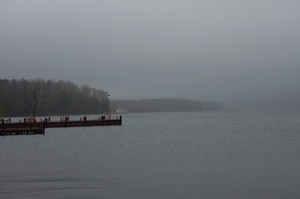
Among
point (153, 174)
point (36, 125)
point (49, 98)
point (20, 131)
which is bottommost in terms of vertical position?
point (153, 174)

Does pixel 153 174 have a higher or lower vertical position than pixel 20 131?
lower

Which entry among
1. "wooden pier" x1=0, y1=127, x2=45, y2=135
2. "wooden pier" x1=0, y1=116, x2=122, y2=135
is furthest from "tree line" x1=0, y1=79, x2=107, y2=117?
"wooden pier" x1=0, y1=127, x2=45, y2=135

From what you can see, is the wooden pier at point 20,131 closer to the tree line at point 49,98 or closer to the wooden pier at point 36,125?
the wooden pier at point 36,125

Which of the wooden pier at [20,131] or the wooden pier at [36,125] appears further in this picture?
the wooden pier at [36,125]

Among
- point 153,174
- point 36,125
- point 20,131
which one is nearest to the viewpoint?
point 153,174

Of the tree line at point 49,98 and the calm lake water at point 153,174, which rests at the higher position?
the tree line at point 49,98

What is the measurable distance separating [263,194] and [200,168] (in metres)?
6.84

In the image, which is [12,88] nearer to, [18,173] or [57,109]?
[57,109]

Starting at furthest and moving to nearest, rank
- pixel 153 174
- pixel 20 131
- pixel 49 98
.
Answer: pixel 49 98 < pixel 20 131 < pixel 153 174

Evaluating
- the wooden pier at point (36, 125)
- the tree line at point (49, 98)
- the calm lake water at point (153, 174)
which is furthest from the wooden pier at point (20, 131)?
the tree line at point (49, 98)

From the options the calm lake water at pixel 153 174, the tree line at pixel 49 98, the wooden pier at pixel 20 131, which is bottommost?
the calm lake water at pixel 153 174

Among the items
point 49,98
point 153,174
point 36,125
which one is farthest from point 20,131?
point 49,98

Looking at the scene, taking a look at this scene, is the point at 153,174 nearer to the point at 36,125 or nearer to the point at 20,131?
the point at 20,131

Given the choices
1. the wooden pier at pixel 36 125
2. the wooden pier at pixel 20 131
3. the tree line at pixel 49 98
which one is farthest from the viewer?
the tree line at pixel 49 98
